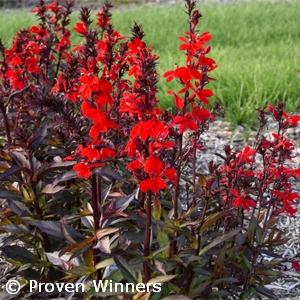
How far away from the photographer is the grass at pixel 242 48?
4.55 m

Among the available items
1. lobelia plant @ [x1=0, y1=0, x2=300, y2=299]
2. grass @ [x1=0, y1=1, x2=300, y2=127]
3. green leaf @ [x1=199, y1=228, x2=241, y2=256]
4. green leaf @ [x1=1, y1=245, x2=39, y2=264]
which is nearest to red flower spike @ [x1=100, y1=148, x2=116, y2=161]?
lobelia plant @ [x1=0, y1=0, x2=300, y2=299]

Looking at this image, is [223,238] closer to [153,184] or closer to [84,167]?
[153,184]

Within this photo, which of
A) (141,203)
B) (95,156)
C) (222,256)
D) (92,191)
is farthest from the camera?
(141,203)

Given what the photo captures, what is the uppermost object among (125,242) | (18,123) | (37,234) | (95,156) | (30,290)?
(95,156)

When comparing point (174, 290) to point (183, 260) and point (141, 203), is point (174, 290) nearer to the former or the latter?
point (183, 260)

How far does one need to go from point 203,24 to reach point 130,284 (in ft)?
23.2

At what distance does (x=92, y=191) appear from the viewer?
5.92 ft

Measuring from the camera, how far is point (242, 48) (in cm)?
679

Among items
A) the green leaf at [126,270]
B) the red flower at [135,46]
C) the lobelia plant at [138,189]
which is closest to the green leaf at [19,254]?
the lobelia plant at [138,189]

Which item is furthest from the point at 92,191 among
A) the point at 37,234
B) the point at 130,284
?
the point at 37,234

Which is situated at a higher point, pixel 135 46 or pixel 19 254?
pixel 135 46

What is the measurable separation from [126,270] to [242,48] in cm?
539

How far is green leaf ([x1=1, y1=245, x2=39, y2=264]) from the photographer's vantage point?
7.10 ft

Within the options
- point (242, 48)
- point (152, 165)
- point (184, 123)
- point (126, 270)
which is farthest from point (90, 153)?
point (242, 48)
